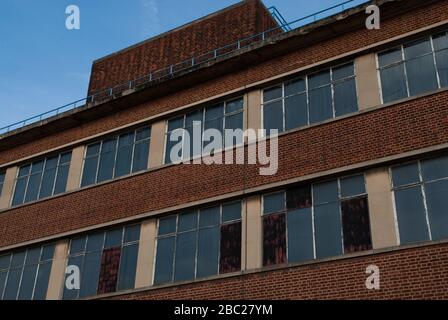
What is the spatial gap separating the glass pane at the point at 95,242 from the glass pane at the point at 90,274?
161 millimetres

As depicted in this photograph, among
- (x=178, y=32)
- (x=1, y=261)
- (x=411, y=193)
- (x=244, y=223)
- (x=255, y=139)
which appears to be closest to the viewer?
(x=411, y=193)

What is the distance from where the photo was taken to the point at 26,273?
19.5 meters

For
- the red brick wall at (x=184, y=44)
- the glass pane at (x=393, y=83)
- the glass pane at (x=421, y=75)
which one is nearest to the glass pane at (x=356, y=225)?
the glass pane at (x=393, y=83)

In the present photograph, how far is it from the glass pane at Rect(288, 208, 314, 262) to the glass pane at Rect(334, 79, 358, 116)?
2951 millimetres

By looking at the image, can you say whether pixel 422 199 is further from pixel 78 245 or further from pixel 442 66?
pixel 78 245

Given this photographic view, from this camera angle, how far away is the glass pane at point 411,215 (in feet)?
43.7

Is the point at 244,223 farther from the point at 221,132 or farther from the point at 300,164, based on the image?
the point at 221,132

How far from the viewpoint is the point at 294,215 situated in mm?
15281

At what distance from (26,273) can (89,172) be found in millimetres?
3899

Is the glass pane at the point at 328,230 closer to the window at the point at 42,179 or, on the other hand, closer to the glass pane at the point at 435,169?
the glass pane at the point at 435,169

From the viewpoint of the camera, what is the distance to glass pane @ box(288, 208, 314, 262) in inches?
574

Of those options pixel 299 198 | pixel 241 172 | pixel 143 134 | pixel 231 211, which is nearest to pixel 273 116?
pixel 241 172
